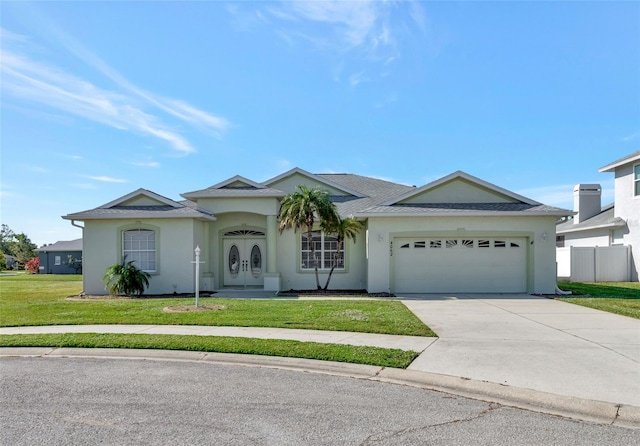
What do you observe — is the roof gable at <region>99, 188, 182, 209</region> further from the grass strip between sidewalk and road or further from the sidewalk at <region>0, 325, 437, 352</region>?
the grass strip between sidewalk and road

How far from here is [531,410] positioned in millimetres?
5000

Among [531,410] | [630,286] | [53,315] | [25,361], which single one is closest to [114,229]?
[53,315]

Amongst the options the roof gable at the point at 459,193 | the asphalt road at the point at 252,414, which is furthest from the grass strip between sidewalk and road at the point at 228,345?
the roof gable at the point at 459,193

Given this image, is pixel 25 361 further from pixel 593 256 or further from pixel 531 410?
pixel 593 256

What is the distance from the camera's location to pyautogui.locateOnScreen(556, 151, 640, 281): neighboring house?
851 inches

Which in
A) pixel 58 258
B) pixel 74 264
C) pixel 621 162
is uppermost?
pixel 621 162

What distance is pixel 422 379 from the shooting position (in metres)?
5.97

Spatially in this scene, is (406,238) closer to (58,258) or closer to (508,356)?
(508,356)

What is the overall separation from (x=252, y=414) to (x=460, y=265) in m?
13.1

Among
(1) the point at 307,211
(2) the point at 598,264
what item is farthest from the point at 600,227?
(1) the point at 307,211

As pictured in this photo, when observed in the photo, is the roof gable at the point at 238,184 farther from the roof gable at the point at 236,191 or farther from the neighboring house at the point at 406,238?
the neighboring house at the point at 406,238

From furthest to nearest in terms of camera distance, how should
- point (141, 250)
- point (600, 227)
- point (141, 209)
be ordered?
point (600, 227) → point (141, 209) → point (141, 250)

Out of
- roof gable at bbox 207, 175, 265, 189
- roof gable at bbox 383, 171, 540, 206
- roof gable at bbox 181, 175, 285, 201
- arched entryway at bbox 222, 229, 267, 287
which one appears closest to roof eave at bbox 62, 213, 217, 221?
roof gable at bbox 181, 175, 285, 201

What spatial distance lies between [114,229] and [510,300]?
47.6ft
